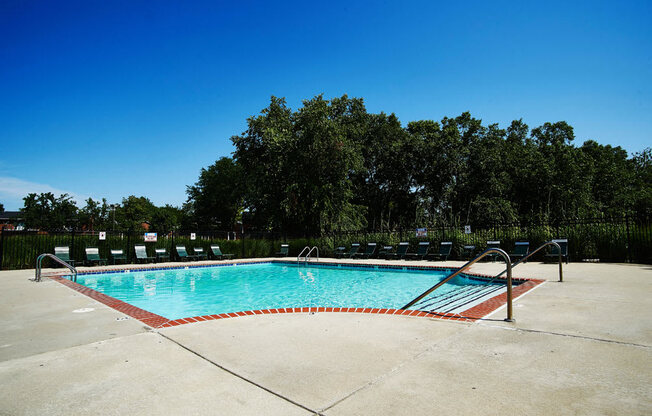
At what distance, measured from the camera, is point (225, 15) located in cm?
1130

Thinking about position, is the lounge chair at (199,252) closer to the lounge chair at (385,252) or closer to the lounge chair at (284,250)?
the lounge chair at (284,250)

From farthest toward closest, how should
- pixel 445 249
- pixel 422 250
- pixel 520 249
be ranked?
1. pixel 422 250
2. pixel 445 249
3. pixel 520 249

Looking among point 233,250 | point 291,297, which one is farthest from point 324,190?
point 291,297

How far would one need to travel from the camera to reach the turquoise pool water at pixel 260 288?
26.3 ft

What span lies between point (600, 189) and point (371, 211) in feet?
74.2

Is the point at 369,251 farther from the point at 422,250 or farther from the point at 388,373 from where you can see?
the point at 388,373

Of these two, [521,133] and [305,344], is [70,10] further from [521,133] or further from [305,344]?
[521,133]

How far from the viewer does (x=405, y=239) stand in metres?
17.5

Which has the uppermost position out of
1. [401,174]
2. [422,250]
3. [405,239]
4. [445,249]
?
[401,174]

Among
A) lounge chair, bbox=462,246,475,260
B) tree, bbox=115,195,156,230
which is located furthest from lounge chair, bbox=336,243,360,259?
tree, bbox=115,195,156,230

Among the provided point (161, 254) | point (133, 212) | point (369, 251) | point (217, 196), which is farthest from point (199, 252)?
point (133, 212)

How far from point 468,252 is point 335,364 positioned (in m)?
13.5

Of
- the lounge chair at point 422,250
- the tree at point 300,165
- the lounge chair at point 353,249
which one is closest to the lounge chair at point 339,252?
the lounge chair at point 353,249

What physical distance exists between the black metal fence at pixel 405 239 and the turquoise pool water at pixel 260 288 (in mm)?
3210
